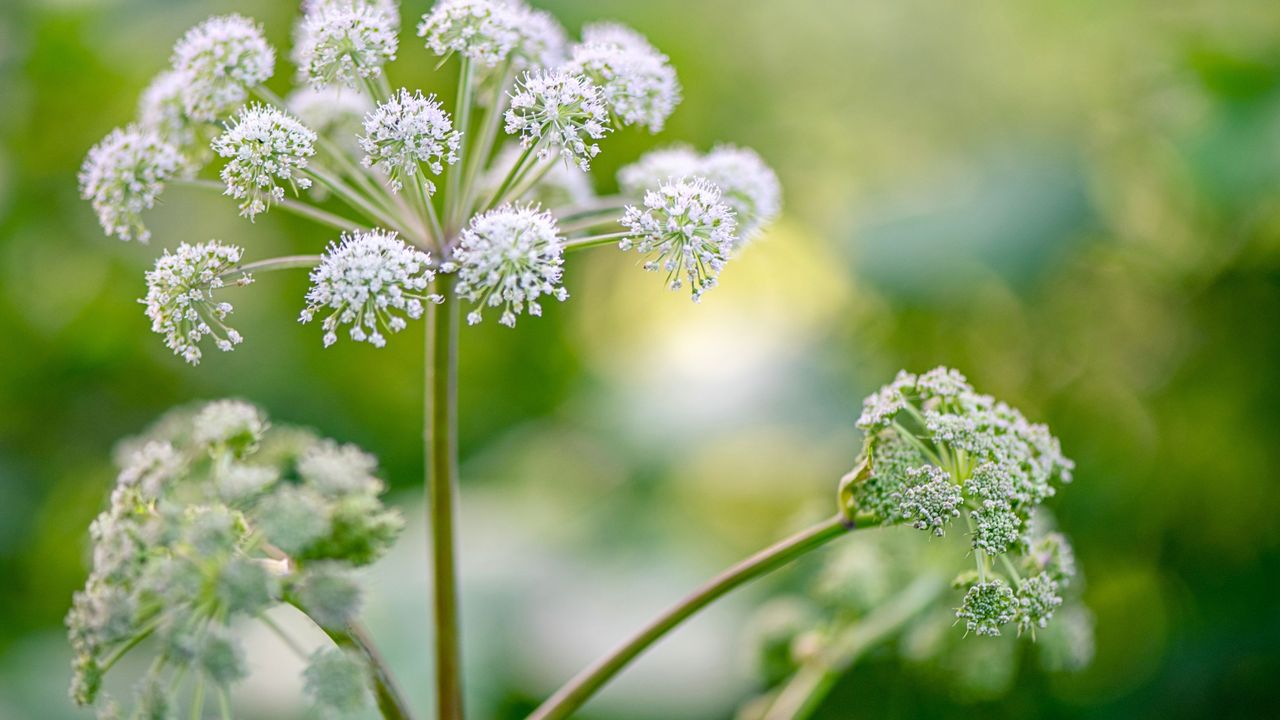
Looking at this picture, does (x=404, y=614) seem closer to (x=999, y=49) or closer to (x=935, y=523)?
(x=935, y=523)

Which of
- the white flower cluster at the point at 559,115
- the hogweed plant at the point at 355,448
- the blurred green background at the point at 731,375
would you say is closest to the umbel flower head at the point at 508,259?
the hogweed plant at the point at 355,448

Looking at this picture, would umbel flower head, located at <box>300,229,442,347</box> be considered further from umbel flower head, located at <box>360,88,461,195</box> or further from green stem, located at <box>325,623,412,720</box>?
green stem, located at <box>325,623,412,720</box>

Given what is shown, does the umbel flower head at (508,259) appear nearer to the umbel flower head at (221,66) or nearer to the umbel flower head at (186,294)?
the umbel flower head at (186,294)

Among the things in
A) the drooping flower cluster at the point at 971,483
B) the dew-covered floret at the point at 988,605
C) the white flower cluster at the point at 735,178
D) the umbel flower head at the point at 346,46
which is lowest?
the dew-covered floret at the point at 988,605

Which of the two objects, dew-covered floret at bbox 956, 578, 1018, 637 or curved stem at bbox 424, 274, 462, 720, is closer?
dew-covered floret at bbox 956, 578, 1018, 637

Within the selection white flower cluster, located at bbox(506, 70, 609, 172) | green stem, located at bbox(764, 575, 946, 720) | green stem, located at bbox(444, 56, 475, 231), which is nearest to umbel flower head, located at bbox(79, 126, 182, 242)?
green stem, located at bbox(444, 56, 475, 231)
